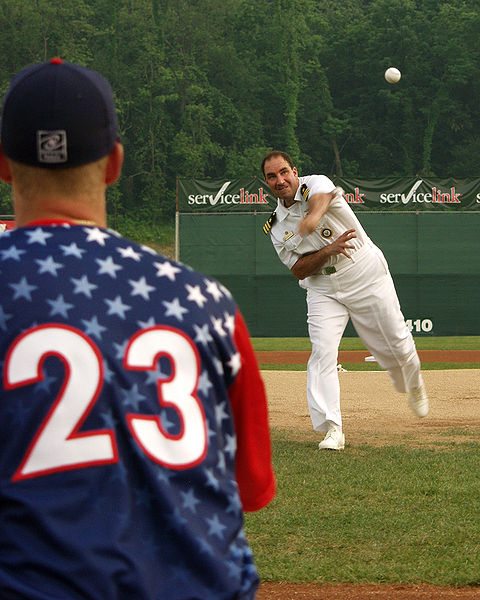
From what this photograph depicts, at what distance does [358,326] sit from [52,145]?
559cm

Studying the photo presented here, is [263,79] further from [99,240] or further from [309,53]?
[99,240]

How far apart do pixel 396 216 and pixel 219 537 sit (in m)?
22.8

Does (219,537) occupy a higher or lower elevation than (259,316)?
higher

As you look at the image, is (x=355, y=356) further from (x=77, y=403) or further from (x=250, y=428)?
(x=77, y=403)

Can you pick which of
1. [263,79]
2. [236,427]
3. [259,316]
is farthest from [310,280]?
[263,79]

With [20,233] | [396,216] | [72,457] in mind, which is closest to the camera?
[72,457]

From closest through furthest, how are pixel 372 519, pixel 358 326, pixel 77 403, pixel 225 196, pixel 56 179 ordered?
pixel 77 403
pixel 56 179
pixel 372 519
pixel 358 326
pixel 225 196

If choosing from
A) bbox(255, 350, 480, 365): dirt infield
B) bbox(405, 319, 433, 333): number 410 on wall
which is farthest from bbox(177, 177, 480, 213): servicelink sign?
bbox(255, 350, 480, 365): dirt infield

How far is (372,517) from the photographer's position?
5.15m

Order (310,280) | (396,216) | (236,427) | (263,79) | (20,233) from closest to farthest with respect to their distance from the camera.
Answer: (20,233), (236,427), (310,280), (396,216), (263,79)

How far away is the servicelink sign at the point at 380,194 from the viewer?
78.0 feet

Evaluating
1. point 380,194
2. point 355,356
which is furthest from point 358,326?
point 380,194

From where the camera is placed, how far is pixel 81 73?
1.70m

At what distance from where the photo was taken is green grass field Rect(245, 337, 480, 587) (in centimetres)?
429
